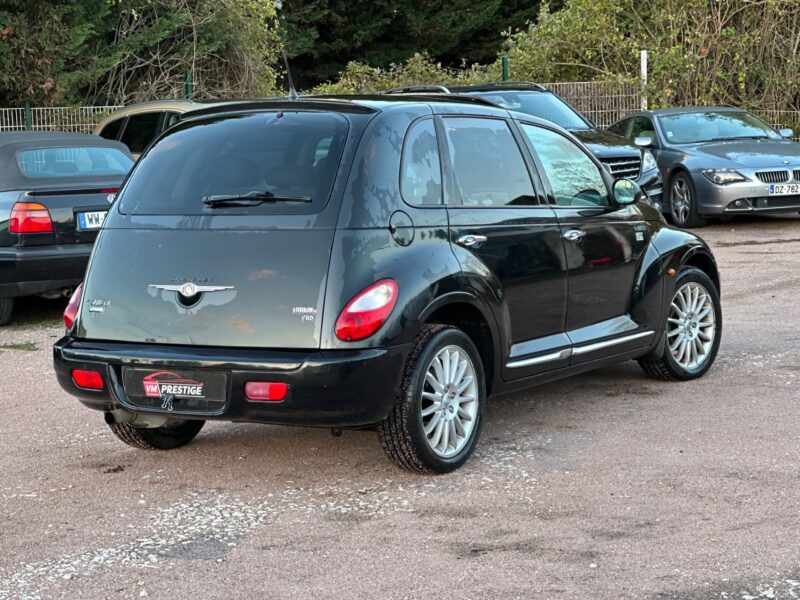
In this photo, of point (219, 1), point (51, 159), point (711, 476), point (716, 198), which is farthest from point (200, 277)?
point (219, 1)

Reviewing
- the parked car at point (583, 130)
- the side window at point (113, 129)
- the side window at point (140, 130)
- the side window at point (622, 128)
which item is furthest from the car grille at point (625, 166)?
the side window at point (113, 129)

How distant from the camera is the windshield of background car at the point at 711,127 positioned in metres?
17.6

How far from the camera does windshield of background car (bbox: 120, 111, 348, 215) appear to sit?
5742 millimetres


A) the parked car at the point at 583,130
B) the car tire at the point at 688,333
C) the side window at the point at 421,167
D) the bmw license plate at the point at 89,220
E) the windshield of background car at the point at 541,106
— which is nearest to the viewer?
the side window at the point at 421,167

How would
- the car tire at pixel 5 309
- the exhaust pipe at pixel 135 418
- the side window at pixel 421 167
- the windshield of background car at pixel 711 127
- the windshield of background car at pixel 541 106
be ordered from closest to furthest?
the exhaust pipe at pixel 135 418 → the side window at pixel 421 167 → the car tire at pixel 5 309 → the windshield of background car at pixel 541 106 → the windshield of background car at pixel 711 127

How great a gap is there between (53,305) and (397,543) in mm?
7996

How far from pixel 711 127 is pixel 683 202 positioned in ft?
4.81

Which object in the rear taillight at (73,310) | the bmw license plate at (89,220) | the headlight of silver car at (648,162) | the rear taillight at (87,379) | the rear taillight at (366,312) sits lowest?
the headlight of silver car at (648,162)

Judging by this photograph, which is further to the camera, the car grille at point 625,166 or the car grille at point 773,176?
the car grille at point 773,176

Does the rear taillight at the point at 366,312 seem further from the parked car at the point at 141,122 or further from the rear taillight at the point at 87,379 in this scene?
the parked car at the point at 141,122

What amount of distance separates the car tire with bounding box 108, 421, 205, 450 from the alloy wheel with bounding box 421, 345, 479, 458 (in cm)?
130

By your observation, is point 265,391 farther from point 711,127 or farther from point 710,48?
point 710,48

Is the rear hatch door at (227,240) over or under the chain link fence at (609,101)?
over

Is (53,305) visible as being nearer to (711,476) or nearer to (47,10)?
(711,476)
